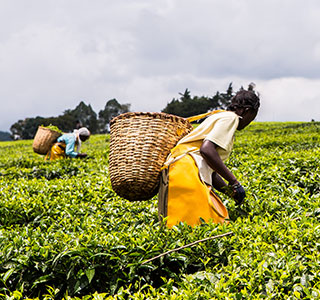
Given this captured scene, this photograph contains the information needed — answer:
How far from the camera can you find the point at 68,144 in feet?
27.3

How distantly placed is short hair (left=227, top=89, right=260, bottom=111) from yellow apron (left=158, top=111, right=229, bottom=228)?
58cm

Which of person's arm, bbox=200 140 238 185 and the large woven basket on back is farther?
the large woven basket on back

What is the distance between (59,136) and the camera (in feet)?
28.0

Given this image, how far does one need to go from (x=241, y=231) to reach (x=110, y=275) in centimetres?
100

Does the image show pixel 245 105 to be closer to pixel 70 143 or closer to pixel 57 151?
pixel 70 143

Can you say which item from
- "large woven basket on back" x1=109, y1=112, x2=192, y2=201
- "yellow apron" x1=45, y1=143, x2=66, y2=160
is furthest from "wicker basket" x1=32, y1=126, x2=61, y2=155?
"large woven basket on back" x1=109, y1=112, x2=192, y2=201

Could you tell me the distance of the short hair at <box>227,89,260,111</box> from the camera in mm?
3150

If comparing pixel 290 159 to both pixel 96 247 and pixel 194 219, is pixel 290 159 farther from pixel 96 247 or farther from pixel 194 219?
pixel 96 247

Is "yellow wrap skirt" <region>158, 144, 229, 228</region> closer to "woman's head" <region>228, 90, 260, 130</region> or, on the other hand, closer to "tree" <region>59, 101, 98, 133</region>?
"woman's head" <region>228, 90, 260, 130</region>

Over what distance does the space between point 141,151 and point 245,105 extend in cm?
93

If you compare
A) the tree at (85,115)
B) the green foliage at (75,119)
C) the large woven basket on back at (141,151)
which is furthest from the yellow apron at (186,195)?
the tree at (85,115)

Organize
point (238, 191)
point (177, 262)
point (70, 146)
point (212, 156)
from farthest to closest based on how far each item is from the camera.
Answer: point (70, 146) < point (238, 191) < point (212, 156) < point (177, 262)

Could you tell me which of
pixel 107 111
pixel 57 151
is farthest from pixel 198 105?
pixel 57 151

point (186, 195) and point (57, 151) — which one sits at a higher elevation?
point (57, 151)
